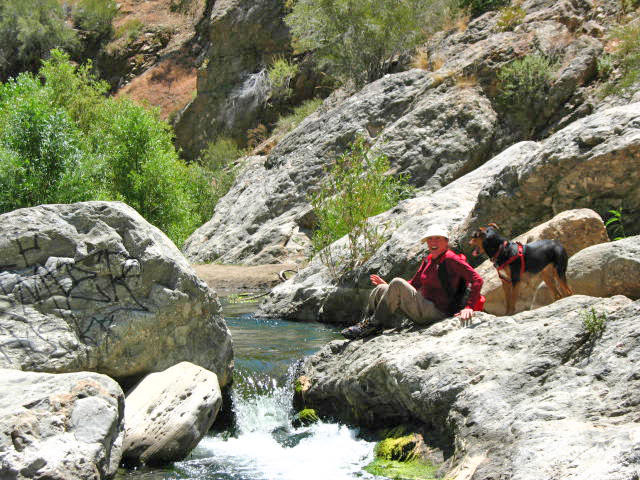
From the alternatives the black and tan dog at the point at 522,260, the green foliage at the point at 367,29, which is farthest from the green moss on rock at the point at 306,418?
the green foliage at the point at 367,29

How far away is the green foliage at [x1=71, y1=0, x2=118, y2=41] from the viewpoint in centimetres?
4847

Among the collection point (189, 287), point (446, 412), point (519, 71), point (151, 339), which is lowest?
point (446, 412)

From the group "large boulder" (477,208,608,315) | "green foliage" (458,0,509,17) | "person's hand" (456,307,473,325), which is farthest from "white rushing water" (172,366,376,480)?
"green foliage" (458,0,509,17)

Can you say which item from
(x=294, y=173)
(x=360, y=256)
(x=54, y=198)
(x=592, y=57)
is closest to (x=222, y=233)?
(x=294, y=173)

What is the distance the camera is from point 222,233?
70.6 ft

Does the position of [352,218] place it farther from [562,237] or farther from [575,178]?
[562,237]

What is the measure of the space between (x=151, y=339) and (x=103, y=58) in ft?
154

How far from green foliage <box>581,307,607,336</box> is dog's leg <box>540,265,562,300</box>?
63.2 inches

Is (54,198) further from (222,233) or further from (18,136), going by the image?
(222,233)

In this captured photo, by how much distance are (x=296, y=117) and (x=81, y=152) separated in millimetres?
16765

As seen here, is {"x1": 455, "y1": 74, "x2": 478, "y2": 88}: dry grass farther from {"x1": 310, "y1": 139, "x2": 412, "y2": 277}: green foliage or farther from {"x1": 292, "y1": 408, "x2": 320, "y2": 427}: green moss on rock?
{"x1": 292, "y1": 408, "x2": 320, "y2": 427}: green moss on rock

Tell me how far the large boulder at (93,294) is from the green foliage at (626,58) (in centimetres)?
1198

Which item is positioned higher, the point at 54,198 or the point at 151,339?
the point at 54,198

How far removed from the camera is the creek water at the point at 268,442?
16.3 feet
